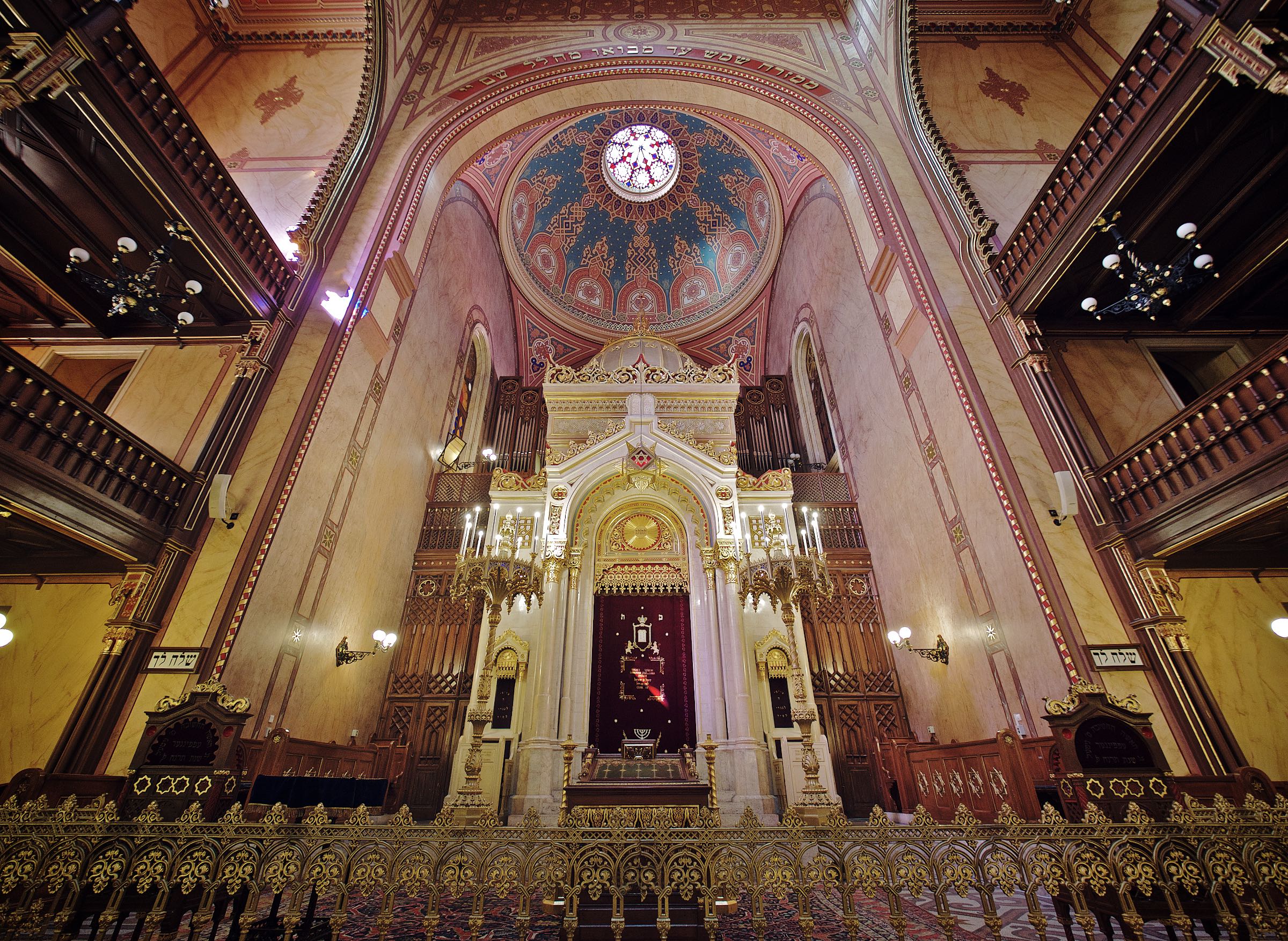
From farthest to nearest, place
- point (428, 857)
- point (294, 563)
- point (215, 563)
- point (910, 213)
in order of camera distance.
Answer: point (910, 213)
point (294, 563)
point (215, 563)
point (428, 857)

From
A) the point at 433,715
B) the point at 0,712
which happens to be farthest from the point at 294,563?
the point at 433,715

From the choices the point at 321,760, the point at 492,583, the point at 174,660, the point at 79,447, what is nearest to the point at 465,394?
the point at 492,583

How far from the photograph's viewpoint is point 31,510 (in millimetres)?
5484

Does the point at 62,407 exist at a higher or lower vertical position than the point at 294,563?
higher

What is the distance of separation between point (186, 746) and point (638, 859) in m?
4.93

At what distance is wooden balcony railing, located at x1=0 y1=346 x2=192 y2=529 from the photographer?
17.5ft

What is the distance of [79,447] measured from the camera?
5910mm

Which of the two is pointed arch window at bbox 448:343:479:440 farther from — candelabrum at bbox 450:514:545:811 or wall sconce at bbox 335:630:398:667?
candelabrum at bbox 450:514:545:811

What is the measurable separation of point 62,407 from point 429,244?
8.47 metres

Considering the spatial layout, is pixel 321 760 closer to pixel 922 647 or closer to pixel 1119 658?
pixel 922 647

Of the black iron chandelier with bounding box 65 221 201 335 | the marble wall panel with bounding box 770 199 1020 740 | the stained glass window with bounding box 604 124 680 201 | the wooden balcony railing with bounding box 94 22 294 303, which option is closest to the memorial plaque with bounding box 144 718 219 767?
the black iron chandelier with bounding box 65 221 201 335

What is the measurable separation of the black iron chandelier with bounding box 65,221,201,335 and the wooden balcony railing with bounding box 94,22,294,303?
2.17 ft

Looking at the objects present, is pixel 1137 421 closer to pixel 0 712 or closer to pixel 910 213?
pixel 910 213

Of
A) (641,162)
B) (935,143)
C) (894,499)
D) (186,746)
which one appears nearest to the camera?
(186,746)
